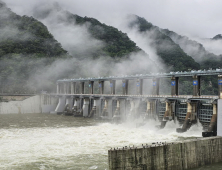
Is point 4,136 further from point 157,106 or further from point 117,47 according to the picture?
point 117,47

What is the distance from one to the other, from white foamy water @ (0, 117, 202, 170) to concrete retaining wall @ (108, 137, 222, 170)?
3569 millimetres

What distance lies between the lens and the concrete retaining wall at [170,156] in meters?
17.6

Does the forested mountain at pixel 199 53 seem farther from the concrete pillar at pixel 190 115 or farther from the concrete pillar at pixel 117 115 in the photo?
the concrete pillar at pixel 190 115

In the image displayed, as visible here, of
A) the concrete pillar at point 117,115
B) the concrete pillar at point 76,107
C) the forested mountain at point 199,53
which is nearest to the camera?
the concrete pillar at point 117,115

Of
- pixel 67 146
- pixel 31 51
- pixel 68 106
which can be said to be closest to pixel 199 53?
pixel 31 51

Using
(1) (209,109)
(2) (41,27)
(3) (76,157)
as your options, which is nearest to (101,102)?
(1) (209,109)

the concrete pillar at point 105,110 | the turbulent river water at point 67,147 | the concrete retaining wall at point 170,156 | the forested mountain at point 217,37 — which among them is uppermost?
the forested mountain at point 217,37

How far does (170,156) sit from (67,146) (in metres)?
12.2

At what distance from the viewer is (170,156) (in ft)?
63.8

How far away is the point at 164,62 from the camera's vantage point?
126m

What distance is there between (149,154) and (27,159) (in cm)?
1064

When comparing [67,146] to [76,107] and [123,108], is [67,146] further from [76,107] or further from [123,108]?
[76,107]

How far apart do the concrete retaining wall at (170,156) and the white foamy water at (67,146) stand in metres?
3.57

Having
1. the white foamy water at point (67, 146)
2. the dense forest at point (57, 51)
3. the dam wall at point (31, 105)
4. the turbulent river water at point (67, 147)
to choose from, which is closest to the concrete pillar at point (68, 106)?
the dam wall at point (31, 105)
